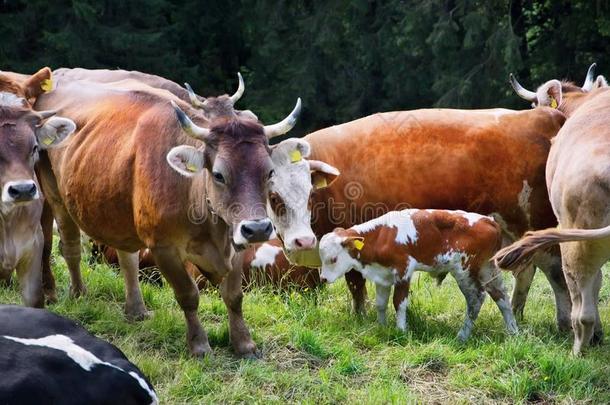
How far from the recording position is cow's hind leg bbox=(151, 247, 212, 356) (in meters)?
6.42

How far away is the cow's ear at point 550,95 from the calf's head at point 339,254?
2.45 m

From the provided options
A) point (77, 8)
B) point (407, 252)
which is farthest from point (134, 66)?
point (407, 252)

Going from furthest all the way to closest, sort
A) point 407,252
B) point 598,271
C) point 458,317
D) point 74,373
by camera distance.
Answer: point 458,317
point 407,252
point 598,271
point 74,373

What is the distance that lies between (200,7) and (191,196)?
17.8 meters

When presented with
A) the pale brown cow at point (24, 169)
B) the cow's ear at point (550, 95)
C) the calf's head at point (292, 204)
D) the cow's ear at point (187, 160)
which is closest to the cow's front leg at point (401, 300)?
the calf's head at point (292, 204)

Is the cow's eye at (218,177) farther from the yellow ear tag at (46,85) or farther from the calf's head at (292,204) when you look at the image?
the yellow ear tag at (46,85)

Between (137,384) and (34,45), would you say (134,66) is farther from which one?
(137,384)

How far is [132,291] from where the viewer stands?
766 cm

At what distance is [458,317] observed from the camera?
25.2 ft

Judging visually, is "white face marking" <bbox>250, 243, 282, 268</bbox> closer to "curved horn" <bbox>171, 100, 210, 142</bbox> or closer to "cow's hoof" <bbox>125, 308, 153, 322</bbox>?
"cow's hoof" <bbox>125, 308, 153, 322</bbox>

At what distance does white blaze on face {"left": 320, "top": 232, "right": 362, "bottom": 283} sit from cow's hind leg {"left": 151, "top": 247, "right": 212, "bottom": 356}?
1178mm

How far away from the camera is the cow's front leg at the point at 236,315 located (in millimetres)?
6605

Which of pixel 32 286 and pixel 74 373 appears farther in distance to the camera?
pixel 32 286

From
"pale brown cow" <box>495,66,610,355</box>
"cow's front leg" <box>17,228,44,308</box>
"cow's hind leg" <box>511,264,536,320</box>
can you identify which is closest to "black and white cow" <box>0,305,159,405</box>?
"cow's front leg" <box>17,228,44,308</box>
